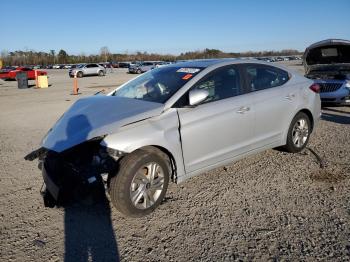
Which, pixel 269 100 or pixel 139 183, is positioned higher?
pixel 269 100

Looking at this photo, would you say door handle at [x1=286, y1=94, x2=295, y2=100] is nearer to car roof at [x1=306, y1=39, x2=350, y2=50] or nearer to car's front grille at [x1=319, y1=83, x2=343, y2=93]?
car's front grille at [x1=319, y1=83, x2=343, y2=93]

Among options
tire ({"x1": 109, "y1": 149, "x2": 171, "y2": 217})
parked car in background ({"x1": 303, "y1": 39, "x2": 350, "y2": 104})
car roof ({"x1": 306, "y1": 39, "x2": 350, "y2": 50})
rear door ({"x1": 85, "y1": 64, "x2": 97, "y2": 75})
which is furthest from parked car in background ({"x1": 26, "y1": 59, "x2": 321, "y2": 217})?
rear door ({"x1": 85, "y1": 64, "x2": 97, "y2": 75})

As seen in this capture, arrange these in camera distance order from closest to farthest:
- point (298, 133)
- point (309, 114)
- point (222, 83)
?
1. point (222, 83)
2. point (298, 133)
3. point (309, 114)

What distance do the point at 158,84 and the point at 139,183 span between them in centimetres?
154

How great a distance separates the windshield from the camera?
4309 mm

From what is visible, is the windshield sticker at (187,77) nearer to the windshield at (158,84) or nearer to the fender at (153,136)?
the windshield at (158,84)

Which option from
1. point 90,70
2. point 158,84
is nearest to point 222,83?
point 158,84

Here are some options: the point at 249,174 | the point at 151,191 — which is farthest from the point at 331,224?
the point at 151,191

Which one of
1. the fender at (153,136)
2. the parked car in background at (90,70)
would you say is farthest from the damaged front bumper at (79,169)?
the parked car in background at (90,70)

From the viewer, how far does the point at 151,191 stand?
3.87 metres

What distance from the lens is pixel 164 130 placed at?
386 cm

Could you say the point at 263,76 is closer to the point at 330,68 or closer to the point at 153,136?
the point at 153,136

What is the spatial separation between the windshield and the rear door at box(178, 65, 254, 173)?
0.22m

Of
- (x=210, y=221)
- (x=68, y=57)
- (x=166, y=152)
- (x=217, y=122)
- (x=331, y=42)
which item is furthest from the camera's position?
(x=68, y=57)
